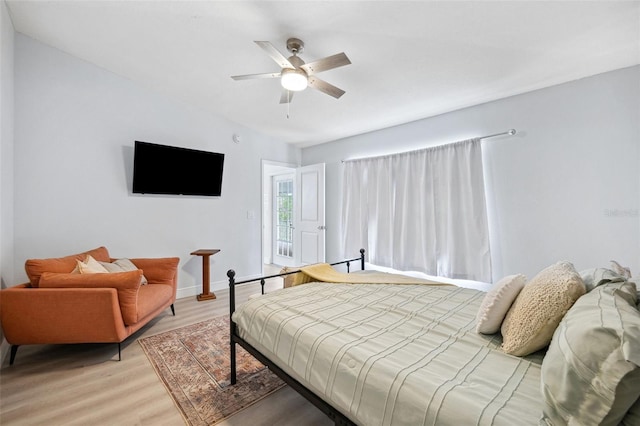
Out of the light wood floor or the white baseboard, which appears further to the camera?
the white baseboard

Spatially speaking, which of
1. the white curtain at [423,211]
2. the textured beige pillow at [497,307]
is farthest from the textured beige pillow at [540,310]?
the white curtain at [423,211]

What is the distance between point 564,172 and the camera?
2730mm

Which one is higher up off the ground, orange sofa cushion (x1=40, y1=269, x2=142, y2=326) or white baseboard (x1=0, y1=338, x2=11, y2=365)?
orange sofa cushion (x1=40, y1=269, x2=142, y2=326)

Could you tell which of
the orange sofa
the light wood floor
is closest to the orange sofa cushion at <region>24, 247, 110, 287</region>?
the orange sofa

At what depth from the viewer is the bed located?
3.06 ft

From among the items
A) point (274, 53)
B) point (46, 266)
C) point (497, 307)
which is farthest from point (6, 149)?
point (497, 307)

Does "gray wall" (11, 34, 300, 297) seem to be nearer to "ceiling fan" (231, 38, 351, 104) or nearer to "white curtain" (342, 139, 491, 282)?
"white curtain" (342, 139, 491, 282)

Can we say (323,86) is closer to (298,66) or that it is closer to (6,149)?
(298,66)

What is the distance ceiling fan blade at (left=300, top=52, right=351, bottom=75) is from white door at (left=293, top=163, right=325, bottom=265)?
2.68m

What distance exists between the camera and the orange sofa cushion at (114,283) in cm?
216

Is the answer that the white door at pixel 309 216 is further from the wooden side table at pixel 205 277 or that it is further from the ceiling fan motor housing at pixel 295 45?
the ceiling fan motor housing at pixel 295 45

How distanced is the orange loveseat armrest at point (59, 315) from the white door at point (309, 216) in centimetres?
323

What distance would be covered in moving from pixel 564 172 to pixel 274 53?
Result: 3024 mm

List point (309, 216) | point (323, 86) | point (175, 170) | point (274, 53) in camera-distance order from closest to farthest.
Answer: point (274, 53) → point (323, 86) → point (175, 170) → point (309, 216)
